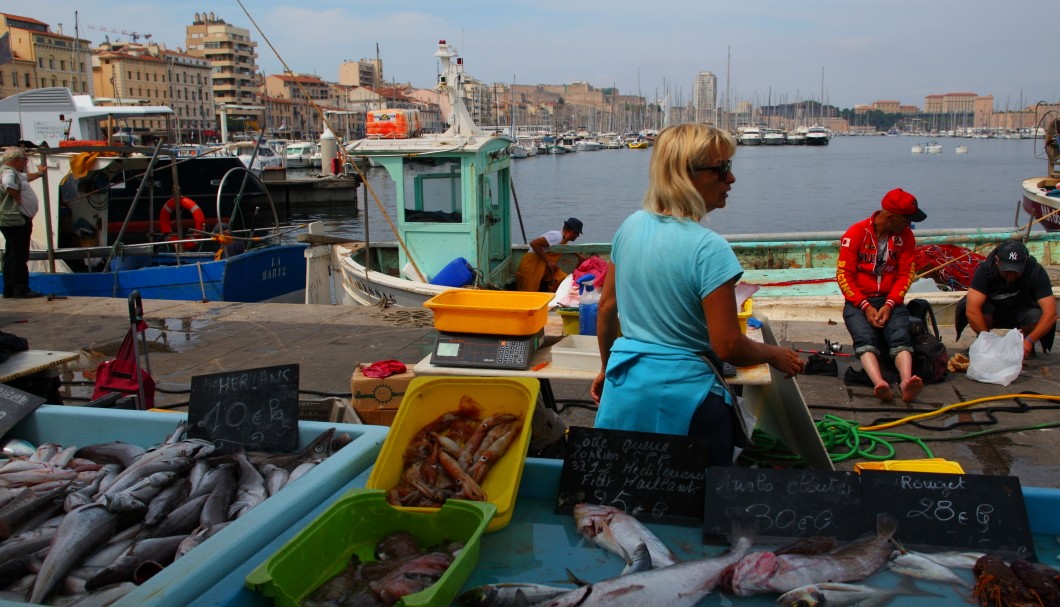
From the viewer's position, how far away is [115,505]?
2727mm

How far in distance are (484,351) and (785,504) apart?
1901 mm

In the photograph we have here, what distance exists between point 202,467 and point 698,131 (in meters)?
2.22

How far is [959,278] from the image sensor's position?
10.6 metres

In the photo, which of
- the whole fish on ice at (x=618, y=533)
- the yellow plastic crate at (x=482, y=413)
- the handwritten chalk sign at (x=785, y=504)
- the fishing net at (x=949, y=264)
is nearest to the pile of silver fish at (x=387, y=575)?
the yellow plastic crate at (x=482, y=413)

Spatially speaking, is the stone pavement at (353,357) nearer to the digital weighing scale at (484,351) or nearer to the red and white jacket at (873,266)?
the red and white jacket at (873,266)

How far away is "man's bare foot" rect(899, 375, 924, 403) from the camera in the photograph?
552 centimetres

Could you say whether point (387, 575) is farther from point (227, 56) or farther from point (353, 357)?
point (227, 56)

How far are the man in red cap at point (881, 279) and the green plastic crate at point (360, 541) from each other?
4299mm

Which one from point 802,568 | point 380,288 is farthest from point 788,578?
point 380,288

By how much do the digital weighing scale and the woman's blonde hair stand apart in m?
1.47

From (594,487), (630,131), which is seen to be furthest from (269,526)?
(630,131)

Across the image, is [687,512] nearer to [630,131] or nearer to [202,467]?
[202,467]

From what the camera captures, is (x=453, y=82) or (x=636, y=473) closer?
(x=636, y=473)

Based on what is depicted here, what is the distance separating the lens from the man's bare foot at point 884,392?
5.63m
